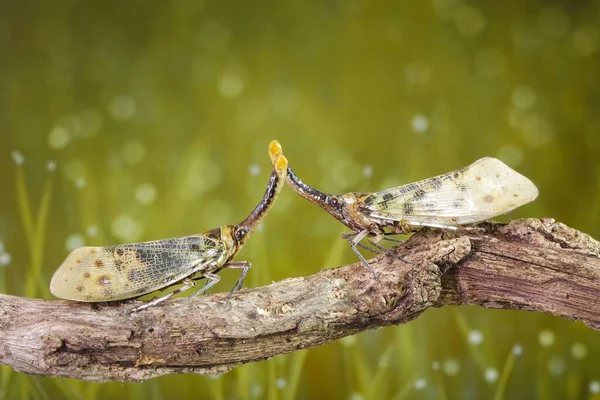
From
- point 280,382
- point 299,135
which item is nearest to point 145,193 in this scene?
point 299,135

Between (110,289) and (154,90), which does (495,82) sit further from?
(110,289)

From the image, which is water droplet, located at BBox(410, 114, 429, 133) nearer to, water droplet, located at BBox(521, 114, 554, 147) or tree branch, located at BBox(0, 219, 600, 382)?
water droplet, located at BBox(521, 114, 554, 147)

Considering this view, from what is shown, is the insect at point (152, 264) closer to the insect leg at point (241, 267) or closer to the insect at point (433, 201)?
the insect leg at point (241, 267)

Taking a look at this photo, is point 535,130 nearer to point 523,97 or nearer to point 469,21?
point 523,97

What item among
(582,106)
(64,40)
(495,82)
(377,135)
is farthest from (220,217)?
(582,106)

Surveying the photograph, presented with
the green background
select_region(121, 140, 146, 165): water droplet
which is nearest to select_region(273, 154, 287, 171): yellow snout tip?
the green background

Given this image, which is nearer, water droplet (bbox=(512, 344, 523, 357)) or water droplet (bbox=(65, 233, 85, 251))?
water droplet (bbox=(65, 233, 85, 251))

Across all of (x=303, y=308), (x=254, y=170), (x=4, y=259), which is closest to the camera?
(x=303, y=308)
